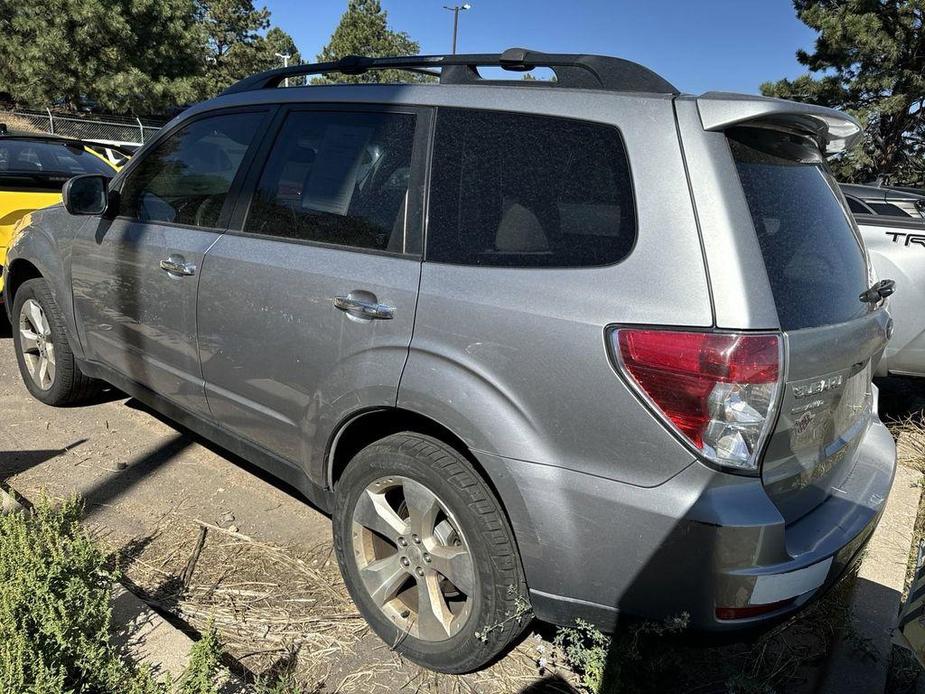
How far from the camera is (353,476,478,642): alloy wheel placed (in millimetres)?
2236

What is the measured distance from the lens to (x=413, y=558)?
236cm

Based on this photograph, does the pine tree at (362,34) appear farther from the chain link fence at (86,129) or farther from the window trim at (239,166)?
the window trim at (239,166)

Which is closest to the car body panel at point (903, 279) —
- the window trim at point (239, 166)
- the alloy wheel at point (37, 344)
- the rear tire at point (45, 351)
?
the window trim at point (239, 166)

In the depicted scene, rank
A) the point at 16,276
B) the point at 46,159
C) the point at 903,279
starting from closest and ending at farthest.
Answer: the point at 16,276
the point at 903,279
the point at 46,159

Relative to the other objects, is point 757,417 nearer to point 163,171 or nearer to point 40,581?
point 40,581

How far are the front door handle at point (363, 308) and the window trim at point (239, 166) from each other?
2.93 ft

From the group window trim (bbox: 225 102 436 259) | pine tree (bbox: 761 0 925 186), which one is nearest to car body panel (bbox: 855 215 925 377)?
window trim (bbox: 225 102 436 259)

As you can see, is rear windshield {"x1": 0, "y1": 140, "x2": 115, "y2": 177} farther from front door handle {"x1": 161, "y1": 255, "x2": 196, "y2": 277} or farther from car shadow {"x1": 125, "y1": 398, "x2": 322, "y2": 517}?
front door handle {"x1": 161, "y1": 255, "x2": 196, "y2": 277}

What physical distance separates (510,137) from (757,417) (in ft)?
3.57

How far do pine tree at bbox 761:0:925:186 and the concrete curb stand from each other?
2015 centimetres

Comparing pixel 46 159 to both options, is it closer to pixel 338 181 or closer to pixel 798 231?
pixel 338 181

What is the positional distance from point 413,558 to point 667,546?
2.96ft

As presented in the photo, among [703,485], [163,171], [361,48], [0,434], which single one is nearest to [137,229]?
[163,171]

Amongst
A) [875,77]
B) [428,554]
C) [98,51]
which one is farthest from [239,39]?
[428,554]
